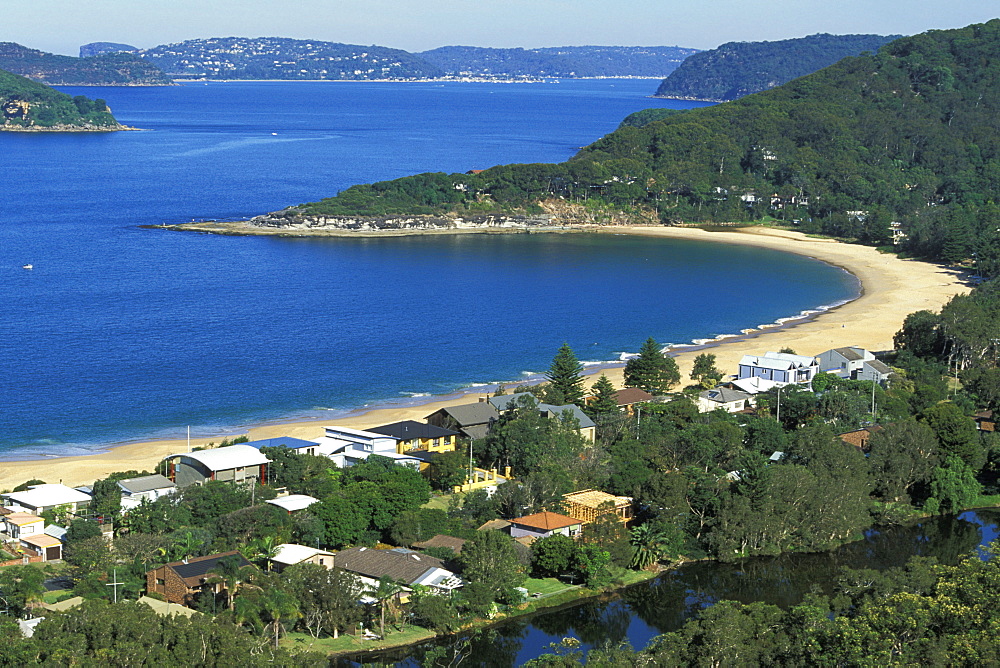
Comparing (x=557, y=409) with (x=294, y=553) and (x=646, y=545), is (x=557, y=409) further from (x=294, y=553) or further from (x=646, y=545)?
(x=294, y=553)

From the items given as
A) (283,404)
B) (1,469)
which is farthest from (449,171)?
(1,469)

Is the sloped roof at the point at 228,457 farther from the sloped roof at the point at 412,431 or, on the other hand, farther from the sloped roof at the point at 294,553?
the sloped roof at the point at 294,553

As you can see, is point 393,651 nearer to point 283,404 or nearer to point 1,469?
point 1,469

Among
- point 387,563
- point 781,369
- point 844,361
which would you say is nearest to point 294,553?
point 387,563

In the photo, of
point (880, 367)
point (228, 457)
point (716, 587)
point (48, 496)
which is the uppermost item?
point (880, 367)

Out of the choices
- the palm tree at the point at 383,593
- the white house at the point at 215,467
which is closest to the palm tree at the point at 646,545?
the palm tree at the point at 383,593

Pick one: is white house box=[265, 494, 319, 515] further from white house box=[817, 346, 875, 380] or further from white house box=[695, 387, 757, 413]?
white house box=[817, 346, 875, 380]
